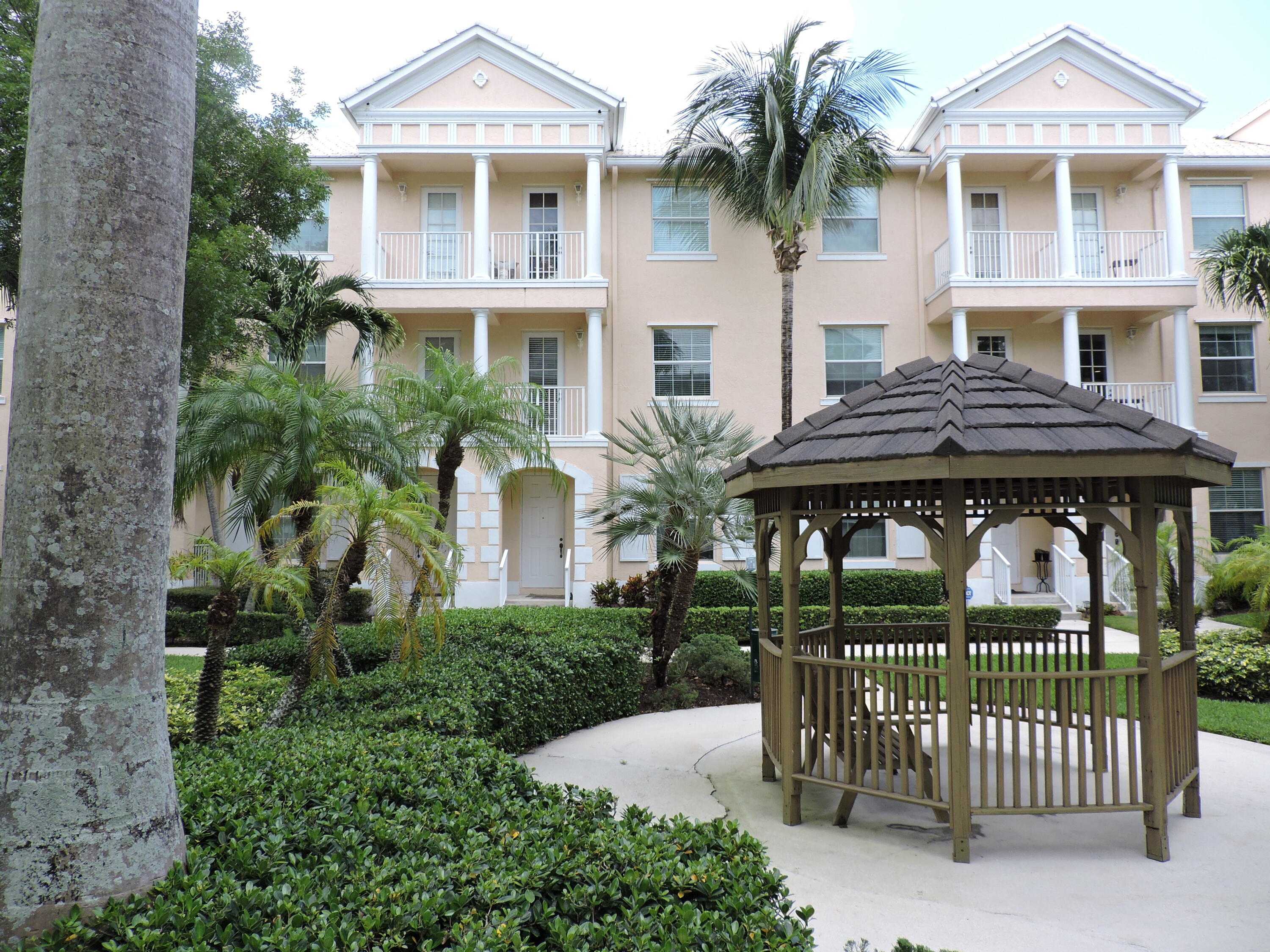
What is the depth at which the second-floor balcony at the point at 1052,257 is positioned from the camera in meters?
18.7

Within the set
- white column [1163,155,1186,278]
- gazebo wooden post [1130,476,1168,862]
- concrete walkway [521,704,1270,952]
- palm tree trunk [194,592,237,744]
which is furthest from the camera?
white column [1163,155,1186,278]

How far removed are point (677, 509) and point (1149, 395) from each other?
1486 cm

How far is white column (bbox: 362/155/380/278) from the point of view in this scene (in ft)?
59.8

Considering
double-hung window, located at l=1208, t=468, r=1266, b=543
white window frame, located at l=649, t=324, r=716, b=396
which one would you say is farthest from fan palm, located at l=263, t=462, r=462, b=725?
double-hung window, located at l=1208, t=468, r=1266, b=543

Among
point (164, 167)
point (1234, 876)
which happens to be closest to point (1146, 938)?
point (1234, 876)

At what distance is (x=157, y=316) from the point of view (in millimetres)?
2818

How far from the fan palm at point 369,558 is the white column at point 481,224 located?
11962 mm

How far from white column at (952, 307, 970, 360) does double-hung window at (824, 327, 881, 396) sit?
178cm

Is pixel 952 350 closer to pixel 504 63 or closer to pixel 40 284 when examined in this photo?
pixel 504 63

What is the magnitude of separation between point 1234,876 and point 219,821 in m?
5.47

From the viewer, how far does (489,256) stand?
1852cm

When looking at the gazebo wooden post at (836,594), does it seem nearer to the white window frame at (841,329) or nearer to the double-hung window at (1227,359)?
the white window frame at (841,329)

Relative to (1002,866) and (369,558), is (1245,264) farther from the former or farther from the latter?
(369,558)

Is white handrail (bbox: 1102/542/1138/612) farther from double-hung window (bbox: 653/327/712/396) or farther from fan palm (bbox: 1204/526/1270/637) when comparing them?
double-hung window (bbox: 653/327/712/396)
